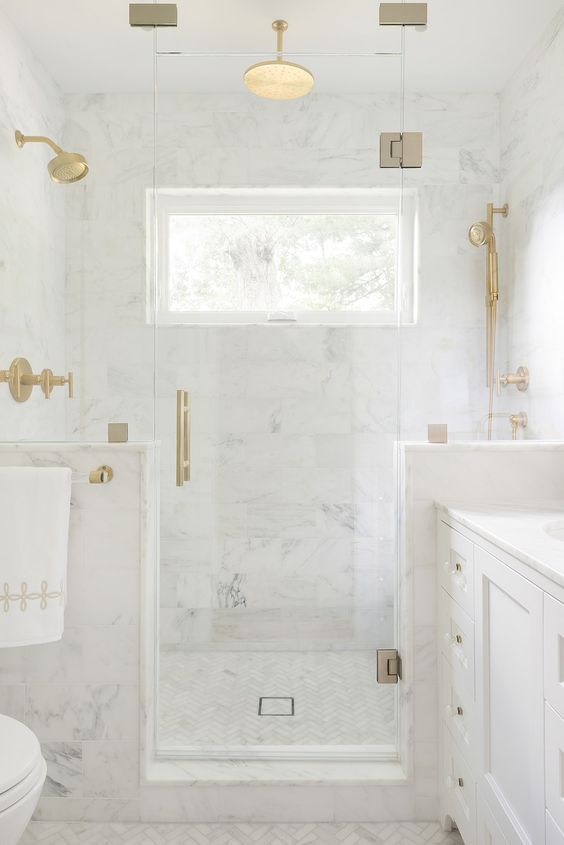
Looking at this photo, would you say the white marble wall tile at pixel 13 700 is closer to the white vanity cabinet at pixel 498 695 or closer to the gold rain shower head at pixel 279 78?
the white vanity cabinet at pixel 498 695

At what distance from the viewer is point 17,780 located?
120 cm

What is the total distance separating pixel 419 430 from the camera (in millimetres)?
1858

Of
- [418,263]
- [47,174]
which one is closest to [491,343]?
[418,263]

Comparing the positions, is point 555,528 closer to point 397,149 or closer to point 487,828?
point 487,828

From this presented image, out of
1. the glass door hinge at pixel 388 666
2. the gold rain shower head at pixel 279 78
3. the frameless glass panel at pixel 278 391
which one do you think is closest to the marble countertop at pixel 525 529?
the frameless glass panel at pixel 278 391

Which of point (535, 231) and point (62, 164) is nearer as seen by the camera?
point (62, 164)

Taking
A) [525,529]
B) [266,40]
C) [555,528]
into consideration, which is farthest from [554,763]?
[266,40]

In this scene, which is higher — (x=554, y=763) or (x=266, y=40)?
(x=266, y=40)

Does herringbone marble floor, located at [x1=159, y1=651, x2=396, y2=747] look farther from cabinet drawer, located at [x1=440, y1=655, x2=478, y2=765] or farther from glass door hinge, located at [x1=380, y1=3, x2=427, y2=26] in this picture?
glass door hinge, located at [x1=380, y1=3, x2=427, y2=26]

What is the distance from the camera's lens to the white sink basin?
1.42 meters

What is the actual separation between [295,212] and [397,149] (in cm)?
36

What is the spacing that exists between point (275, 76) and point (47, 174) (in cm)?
75

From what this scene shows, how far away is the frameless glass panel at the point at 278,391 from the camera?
6.07 feet

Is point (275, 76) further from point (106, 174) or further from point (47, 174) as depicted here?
point (47, 174)
